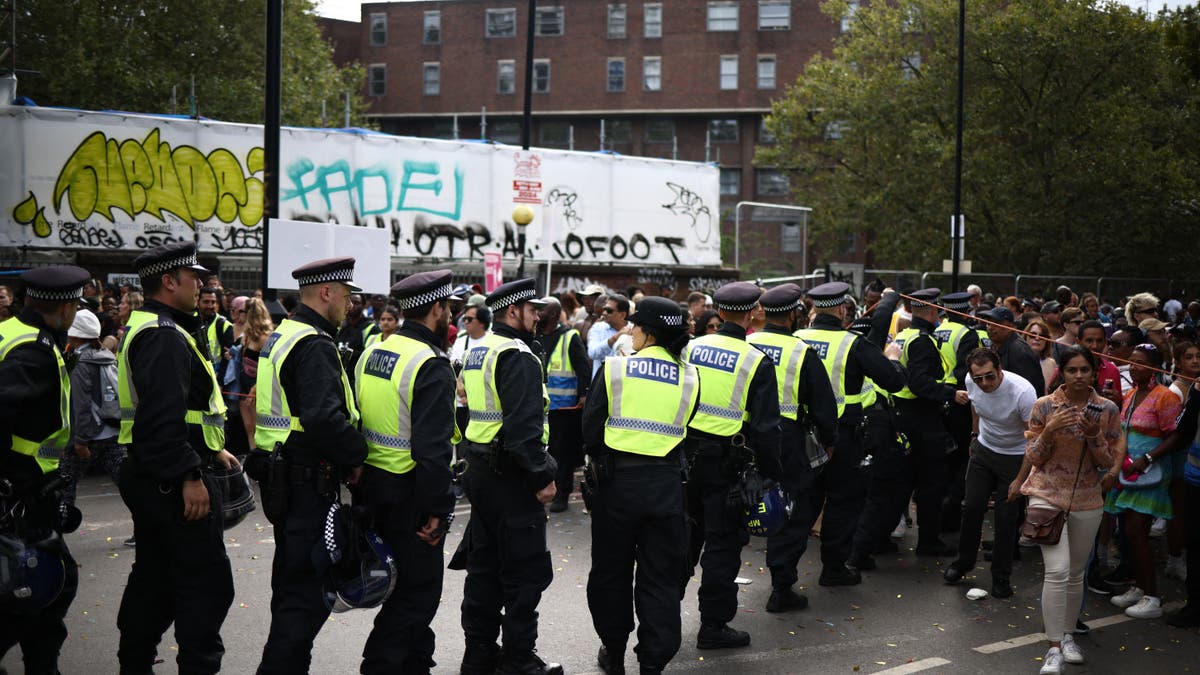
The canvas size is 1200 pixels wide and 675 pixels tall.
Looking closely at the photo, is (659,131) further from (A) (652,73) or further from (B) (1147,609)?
(B) (1147,609)

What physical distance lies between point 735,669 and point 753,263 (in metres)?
45.3

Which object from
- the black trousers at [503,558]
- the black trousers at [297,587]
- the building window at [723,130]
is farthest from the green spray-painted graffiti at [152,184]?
the building window at [723,130]

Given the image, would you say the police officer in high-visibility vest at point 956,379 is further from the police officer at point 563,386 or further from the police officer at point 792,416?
the police officer at point 563,386

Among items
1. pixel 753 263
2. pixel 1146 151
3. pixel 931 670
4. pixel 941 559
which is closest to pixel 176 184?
pixel 941 559

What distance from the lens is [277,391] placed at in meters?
5.18

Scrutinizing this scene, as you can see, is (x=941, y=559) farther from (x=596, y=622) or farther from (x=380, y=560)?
(x=380, y=560)

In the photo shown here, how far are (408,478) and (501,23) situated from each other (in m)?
57.5

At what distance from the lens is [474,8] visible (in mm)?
59969

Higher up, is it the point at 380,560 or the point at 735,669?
the point at 380,560

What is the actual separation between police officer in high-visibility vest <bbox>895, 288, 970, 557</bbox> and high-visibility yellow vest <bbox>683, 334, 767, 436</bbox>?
110 inches

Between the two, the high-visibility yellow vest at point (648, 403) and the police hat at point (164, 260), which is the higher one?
the police hat at point (164, 260)

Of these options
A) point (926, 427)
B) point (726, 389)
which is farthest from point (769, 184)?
point (726, 389)

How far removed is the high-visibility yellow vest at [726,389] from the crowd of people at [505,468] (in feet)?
0.04

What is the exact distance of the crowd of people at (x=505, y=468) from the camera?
202 inches
